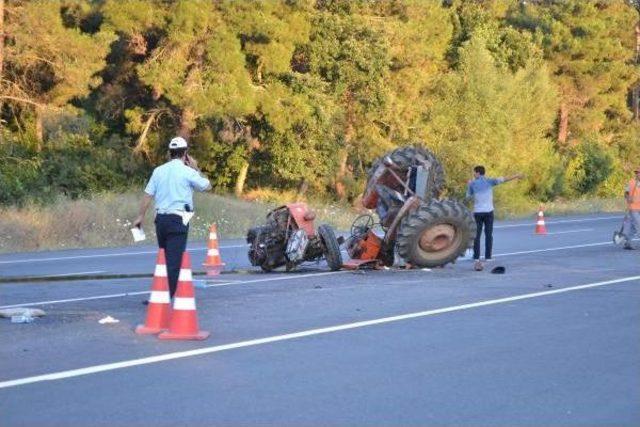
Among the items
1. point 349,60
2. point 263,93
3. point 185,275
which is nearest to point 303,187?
point 349,60

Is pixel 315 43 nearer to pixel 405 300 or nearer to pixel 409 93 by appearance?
pixel 409 93

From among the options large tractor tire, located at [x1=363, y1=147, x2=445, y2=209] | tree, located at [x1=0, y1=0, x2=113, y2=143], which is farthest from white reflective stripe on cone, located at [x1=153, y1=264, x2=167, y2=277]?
tree, located at [x1=0, y1=0, x2=113, y2=143]

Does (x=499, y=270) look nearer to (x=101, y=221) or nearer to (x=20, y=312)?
(x=20, y=312)

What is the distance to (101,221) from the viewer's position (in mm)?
28438

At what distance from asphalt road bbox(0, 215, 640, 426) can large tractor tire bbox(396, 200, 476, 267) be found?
66 centimetres

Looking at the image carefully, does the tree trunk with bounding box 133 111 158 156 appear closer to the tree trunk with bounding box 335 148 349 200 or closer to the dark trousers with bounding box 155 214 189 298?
the tree trunk with bounding box 335 148 349 200

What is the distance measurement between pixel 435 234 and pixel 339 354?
24.3 ft

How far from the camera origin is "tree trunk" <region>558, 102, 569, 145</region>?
218ft

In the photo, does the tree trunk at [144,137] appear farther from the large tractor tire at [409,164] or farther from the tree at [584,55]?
the tree at [584,55]

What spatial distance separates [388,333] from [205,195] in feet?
86.4

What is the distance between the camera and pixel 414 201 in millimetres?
17000

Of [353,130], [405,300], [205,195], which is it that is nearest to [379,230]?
[405,300]

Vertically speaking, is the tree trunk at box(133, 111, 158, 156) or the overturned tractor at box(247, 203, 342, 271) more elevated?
the tree trunk at box(133, 111, 158, 156)

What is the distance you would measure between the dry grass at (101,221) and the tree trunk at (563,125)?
103 feet
